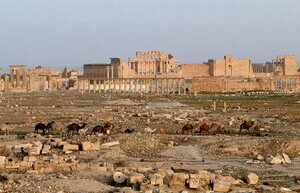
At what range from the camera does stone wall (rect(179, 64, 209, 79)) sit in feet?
362

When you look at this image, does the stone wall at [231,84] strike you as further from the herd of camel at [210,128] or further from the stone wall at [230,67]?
the herd of camel at [210,128]

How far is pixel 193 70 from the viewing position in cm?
11062

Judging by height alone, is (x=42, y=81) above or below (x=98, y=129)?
above

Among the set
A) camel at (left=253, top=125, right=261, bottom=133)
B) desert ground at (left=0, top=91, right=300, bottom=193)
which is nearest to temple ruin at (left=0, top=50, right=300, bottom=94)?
camel at (left=253, top=125, right=261, bottom=133)

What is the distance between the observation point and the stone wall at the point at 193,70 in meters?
110

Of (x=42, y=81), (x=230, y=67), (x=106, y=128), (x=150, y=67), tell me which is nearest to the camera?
(x=106, y=128)

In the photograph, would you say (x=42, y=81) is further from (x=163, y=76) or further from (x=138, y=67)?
(x=163, y=76)

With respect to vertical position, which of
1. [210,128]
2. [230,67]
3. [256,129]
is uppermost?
[230,67]

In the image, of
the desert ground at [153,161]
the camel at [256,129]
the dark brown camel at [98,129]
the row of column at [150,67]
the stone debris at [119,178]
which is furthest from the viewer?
the row of column at [150,67]

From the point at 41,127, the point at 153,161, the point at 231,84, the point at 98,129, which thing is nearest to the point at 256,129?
the point at 98,129

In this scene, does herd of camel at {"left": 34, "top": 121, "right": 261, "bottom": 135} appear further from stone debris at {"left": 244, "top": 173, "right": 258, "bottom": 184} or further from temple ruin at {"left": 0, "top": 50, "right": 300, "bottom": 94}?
temple ruin at {"left": 0, "top": 50, "right": 300, "bottom": 94}

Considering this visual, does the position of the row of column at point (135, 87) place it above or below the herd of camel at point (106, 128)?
above

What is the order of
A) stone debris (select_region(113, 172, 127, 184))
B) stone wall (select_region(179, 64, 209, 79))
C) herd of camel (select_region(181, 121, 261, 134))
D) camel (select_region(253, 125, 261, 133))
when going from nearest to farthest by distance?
stone debris (select_region(113, 172, 127, 184)) → herd of camel (select_region(181, 121, 261, 134)) → camel (select_region(253, 125, 261, 133)) → stone wall (select_region(179, 64, 209, 79))

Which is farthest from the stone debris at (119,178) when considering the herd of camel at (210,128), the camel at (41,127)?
the camel at (41,127)
